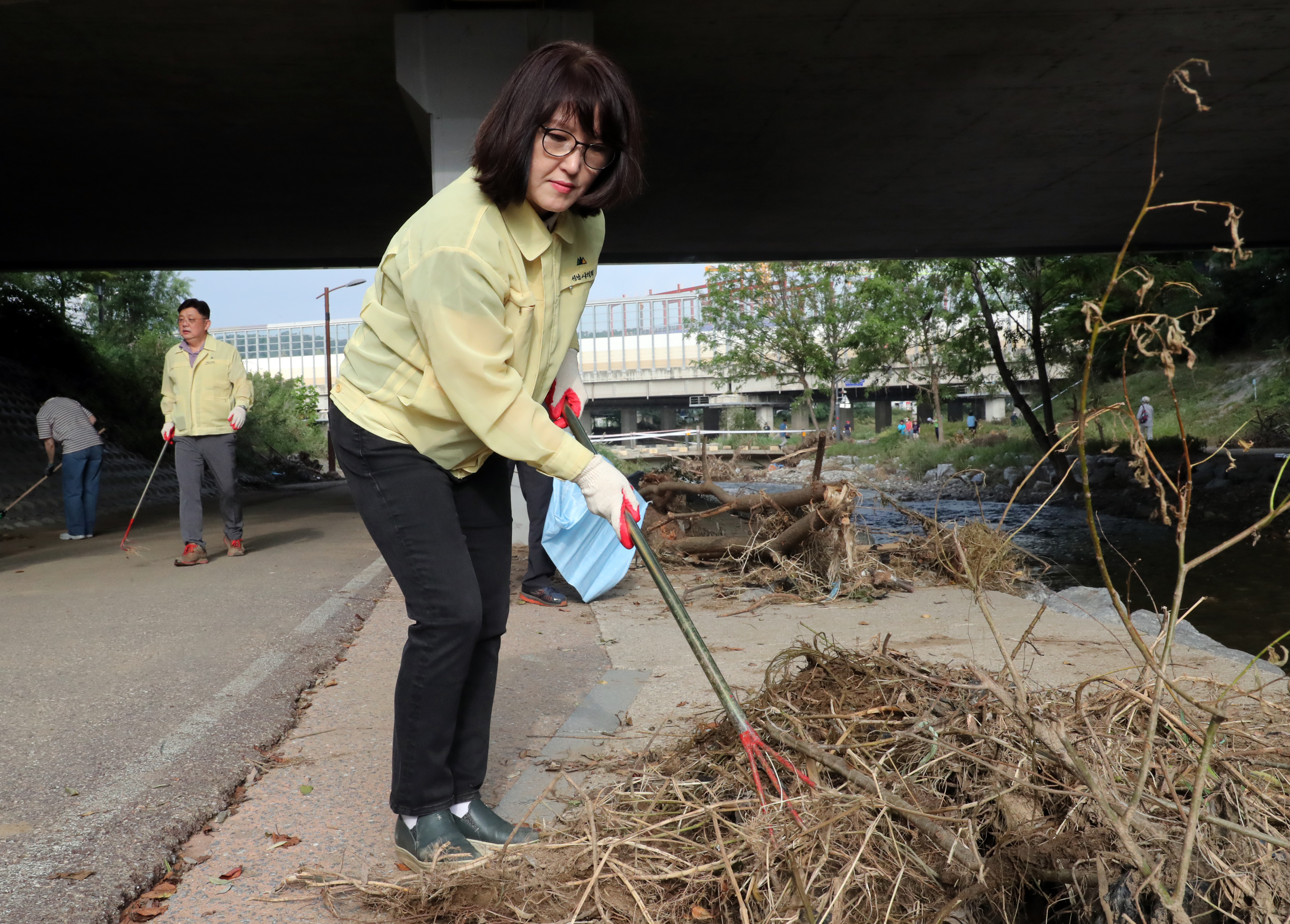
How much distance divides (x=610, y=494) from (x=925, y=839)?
1.04 metres

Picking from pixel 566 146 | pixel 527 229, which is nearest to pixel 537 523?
pixel 527 229

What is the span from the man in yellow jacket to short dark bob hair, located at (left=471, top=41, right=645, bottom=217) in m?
6.07

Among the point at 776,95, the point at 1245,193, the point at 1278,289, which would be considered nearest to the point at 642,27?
the point at 776,95

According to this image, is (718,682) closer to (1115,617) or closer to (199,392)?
(1115,617)

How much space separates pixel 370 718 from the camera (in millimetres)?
3418

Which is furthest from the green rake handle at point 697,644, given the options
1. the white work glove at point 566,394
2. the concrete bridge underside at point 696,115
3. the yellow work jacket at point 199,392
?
the yellow work jacket at point 199,392

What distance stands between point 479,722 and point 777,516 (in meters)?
4.77

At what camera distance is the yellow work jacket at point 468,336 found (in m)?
1.99

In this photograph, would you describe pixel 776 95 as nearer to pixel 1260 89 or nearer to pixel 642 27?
pixel 642 27

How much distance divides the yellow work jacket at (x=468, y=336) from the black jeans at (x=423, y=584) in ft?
0.18

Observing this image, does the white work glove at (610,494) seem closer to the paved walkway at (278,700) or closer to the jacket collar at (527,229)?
the jacket collar at (527,229)

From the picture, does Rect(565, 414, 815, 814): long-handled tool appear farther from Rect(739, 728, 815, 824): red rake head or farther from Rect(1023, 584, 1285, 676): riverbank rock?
Rect(1023, 584, 1285, 676): riverbank rock

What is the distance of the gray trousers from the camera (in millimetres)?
7469

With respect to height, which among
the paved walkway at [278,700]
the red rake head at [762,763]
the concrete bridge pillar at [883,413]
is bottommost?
the concrete bridge pillar at [883,413]
